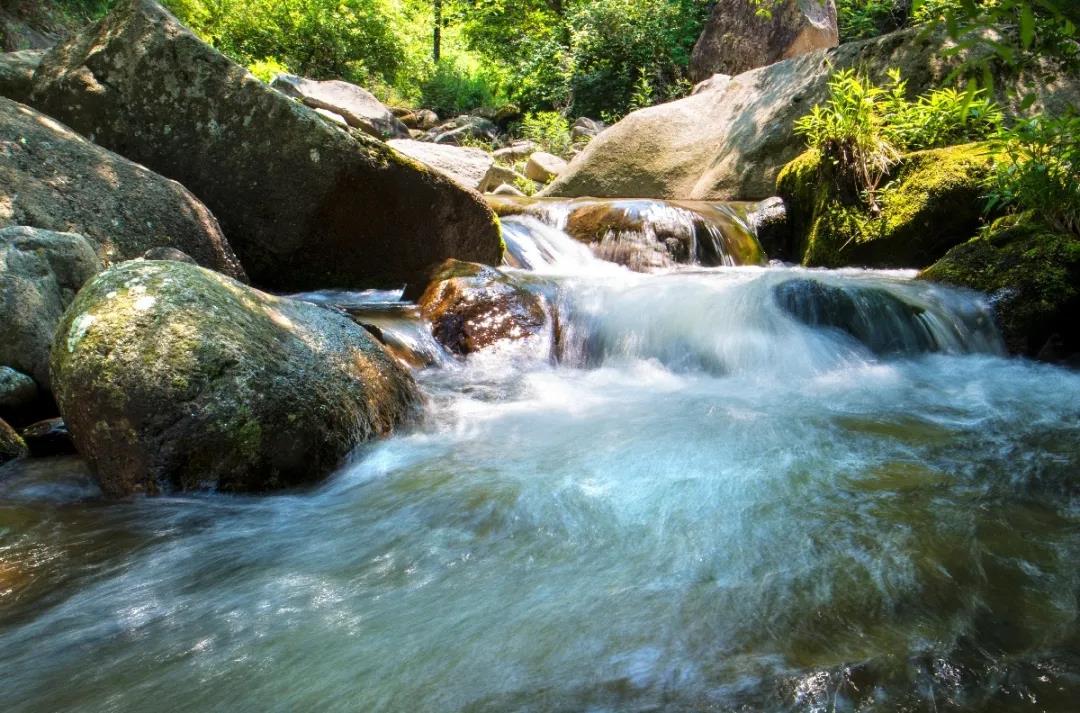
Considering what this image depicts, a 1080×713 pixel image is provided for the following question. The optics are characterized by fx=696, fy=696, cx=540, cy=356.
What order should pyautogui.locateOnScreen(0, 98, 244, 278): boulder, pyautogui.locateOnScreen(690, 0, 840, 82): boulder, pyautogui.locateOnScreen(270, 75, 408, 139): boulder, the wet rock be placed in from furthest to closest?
pyautogui.locateOnScreen(270, 75, 408, 139): boulder < pyautogui.locateOnScreen(690, 0, 840, 82): boulder < pyautogui.locateOnScreen(0, 98, 244, 278): boulder < the wet rock

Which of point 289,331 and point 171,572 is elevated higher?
point 289,331

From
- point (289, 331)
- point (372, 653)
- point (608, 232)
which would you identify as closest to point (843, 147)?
point (608, 232)

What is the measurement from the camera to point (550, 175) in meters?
14.3

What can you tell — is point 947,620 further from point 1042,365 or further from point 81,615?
point 1042,365

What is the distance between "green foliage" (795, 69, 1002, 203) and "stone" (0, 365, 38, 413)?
742 centimetres

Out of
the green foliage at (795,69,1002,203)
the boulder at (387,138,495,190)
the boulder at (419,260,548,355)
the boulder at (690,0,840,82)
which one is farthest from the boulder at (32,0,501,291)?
the boulder at (690,0,840,82)

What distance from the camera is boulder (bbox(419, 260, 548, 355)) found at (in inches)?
214

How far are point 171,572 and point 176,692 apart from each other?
0.80m

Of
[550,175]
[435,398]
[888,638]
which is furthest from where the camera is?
[550,175]

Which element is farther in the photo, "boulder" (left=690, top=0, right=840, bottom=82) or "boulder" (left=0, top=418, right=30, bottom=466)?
"boulder" (left=690, top=0, right=840, bottom=82)

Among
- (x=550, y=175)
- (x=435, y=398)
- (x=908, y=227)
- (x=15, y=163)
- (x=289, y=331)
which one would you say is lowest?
(x=435, y=398)

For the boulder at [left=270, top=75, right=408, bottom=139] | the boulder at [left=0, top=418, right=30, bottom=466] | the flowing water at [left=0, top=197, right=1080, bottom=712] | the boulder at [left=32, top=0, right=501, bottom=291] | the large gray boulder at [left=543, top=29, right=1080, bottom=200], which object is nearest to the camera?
the flowing water at [left=0, top=197, right=1080, bottom=712]

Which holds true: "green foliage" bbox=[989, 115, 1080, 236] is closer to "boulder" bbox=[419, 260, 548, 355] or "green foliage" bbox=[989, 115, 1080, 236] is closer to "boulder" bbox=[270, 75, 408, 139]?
"boulder" bbox=[419, 260, 548, 355]

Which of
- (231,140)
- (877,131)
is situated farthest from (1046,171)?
(231,140)
